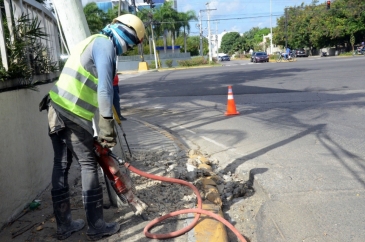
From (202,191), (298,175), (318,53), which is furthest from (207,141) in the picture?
(318,53)

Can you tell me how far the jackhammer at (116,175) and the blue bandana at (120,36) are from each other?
31.8 inches

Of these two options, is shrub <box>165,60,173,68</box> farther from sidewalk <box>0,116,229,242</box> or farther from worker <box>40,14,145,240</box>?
worker <box>40,14,145,240</box>

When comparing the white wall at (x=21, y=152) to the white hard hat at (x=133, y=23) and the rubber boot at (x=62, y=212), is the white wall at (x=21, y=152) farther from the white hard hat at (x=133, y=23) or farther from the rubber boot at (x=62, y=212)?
the white hard hat at (x=133, y=23)

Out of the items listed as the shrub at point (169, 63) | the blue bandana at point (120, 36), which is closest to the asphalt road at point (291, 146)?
the blue bandana at point (120, 36)

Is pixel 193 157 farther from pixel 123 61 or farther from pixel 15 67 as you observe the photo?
pixel 123 61

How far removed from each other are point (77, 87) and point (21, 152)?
123 cm

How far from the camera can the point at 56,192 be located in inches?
141

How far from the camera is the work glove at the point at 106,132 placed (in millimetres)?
3256

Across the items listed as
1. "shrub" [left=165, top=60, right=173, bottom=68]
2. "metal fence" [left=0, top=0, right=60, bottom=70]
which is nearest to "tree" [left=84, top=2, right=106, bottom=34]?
"shrub" [left=165, top=60, right=173, bottom=68]

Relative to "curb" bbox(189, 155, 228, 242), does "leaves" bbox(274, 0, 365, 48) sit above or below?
above

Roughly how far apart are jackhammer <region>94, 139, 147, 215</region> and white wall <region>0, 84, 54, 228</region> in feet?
2.98

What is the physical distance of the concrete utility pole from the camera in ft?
13.1

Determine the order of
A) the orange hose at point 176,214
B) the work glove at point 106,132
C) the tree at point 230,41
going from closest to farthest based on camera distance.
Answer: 1. the work glove at point 106,132
2. the orange hose at point 176,214
3. the tree at point 230,41

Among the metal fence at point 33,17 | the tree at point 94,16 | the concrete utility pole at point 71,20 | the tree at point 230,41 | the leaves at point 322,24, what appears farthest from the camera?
the tree at point 230,41
